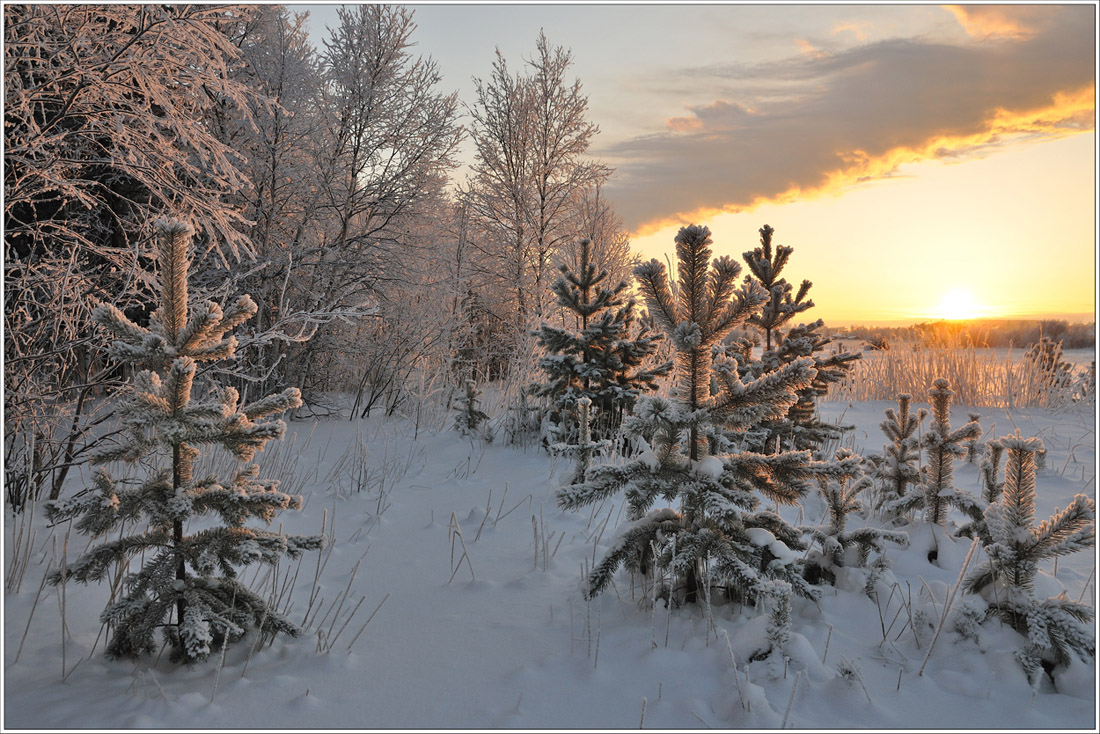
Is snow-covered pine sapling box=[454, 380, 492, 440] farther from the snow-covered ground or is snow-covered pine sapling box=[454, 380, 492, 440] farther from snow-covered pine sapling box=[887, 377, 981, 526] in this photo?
snow-covered pine sapling box=[887, 377, 981, 526]

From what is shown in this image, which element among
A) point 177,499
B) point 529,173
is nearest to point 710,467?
point 177,499

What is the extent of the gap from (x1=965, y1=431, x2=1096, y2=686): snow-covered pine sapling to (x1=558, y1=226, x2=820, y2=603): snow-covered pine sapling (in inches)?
29.8

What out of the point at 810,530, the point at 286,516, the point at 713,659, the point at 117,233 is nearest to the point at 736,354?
the point at 810,530

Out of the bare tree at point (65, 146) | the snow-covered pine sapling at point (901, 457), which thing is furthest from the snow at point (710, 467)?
the bare tree at point (65, 146)

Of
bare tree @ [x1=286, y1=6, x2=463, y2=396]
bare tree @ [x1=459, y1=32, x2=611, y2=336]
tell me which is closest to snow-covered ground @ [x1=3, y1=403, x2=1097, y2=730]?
bare tree @ [x1=286, y1=6, x2=463, y2=396]

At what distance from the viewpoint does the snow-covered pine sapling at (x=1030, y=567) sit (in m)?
2.40

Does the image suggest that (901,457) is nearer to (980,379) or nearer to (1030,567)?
(1030,567)

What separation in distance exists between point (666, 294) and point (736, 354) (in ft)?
9.24

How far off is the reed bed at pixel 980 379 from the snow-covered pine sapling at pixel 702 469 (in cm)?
687

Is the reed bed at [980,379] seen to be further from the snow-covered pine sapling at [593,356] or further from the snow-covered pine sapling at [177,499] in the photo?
the snow-covered pine sapling at [177,499]

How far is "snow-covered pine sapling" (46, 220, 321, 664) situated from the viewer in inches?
94.0

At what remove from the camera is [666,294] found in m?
2.86

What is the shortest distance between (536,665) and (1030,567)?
2.06 metres

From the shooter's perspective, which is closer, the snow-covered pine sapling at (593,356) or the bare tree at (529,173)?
the snow-covered pine sapling at (593,356)
